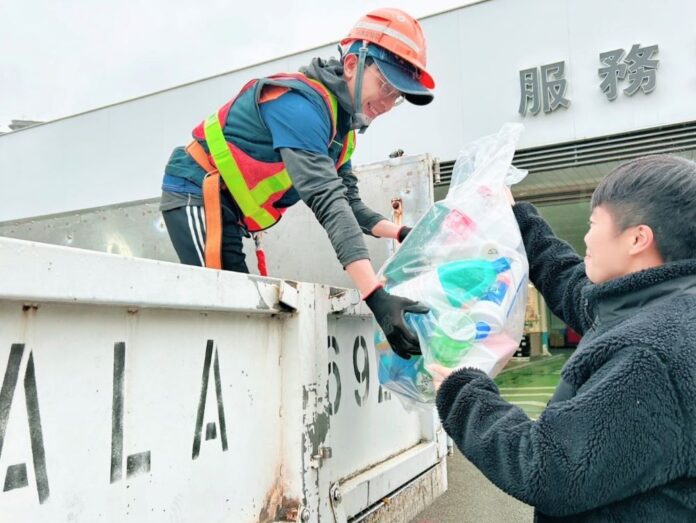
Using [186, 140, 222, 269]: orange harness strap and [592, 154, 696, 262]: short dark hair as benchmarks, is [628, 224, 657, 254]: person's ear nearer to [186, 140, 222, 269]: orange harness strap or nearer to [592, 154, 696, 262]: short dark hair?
[592, 154, 696, 262]: short dark hair

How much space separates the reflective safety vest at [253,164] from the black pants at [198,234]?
76mm

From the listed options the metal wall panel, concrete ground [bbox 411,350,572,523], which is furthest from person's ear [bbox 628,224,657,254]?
concrete ground [bbox 411,350,572,523]

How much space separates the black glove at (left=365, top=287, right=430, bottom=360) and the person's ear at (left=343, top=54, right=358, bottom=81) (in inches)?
32.7

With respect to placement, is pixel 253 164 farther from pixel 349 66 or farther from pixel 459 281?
pixel 459 281

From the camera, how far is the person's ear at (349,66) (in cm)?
200

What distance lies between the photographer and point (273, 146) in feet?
6.28

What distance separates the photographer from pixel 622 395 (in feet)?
3.09

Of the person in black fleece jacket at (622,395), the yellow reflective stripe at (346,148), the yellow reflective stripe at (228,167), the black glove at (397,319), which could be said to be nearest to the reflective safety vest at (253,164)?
the yellow reflective stripe at (228,167)

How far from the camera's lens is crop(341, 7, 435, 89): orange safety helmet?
76.2 inches

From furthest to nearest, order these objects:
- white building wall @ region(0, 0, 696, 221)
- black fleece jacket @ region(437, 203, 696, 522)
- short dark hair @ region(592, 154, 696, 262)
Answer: white building wall @ region(0, 0, 696, 221)
short dark hair @ region(592, 154, 696, 262)
black fleece jacket @ region(437, 203, 696, 522)

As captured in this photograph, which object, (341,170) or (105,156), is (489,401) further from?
(105,156)

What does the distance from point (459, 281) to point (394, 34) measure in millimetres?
889

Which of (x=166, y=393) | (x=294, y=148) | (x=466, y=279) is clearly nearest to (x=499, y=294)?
(x=466, y=279)

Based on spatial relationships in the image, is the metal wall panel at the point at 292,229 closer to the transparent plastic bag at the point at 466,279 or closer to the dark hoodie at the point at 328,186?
the dark hoodie at the point at 328,186
